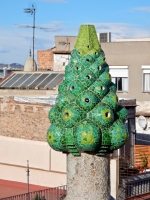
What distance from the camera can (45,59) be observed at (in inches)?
1582

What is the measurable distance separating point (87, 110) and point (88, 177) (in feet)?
2.78

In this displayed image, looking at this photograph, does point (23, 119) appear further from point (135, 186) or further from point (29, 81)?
point (29, 81)

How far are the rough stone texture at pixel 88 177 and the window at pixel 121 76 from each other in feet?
74.1

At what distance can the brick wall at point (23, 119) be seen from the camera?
19.0 meters

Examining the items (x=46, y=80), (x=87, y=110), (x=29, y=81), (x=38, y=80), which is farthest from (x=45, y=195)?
(x=29, y=81)

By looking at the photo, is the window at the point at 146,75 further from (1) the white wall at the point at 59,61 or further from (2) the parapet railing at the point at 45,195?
(2) the parapet railing at the point at 45,195

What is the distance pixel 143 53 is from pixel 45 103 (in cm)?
1216

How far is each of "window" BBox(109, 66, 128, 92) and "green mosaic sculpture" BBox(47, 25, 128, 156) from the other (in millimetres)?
22264

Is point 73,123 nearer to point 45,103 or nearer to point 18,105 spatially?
point 45,103

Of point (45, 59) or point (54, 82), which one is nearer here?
point (54, 82)

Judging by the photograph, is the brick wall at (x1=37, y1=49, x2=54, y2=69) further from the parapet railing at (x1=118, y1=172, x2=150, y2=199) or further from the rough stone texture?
the rough stone texture

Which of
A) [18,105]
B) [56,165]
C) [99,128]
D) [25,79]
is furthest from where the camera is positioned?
[25,79]

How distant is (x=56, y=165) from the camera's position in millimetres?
18578

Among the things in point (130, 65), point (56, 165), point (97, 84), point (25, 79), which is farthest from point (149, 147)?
point (97, 84)
